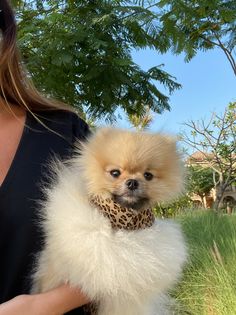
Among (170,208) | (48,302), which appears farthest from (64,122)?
(170,208)

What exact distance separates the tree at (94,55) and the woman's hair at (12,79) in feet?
7.07

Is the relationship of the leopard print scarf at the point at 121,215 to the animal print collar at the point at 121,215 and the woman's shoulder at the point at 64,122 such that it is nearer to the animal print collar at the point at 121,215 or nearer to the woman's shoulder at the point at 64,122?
the animal print collar at the point at 121,215

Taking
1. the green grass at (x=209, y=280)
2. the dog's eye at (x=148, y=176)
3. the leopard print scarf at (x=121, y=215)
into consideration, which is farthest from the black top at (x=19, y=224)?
the green grass at (x=209, y=280)

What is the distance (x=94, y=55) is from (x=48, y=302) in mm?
3140

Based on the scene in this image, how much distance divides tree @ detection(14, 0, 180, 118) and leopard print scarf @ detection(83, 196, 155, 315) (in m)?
2.72

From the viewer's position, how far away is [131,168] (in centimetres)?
126

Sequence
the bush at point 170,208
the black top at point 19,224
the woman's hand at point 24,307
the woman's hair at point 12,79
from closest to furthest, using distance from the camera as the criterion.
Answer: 1. the woman's hand at point 24,307
2. the black top at point 19,224
3. the bush at point 170,208
4. the woman's hair at point 12,79

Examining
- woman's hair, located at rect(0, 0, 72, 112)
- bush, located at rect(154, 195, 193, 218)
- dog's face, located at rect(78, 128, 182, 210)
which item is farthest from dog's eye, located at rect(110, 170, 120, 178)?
woman's hair, located at rect(0, 0, 72, 112)

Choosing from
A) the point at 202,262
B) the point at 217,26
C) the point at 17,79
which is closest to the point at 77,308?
the point at 17,79

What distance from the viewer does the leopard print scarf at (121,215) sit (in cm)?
126

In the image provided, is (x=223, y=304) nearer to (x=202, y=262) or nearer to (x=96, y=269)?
(x=202, y=262)

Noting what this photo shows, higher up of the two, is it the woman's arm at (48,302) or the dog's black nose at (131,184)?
the dog's black nose at (131,184)

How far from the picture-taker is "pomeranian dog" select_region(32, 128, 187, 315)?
1243 mm

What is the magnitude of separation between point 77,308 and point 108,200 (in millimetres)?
348
